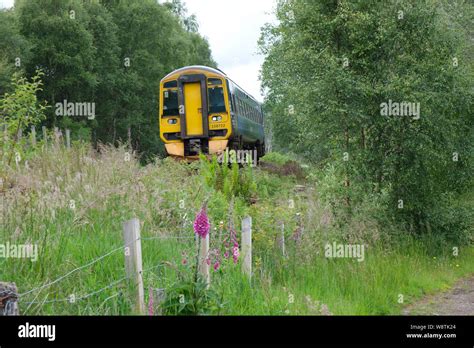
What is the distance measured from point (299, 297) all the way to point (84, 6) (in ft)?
118

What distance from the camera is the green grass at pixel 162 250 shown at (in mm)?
5387

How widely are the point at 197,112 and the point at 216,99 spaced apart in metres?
0.74

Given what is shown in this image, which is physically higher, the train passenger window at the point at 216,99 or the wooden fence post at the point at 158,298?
the train passenger window at the point at 216,99

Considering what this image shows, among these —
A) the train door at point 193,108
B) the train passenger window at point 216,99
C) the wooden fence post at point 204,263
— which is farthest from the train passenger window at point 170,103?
the wooden fence post at point 204,263

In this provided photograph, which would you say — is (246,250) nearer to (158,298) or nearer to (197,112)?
(158,298)

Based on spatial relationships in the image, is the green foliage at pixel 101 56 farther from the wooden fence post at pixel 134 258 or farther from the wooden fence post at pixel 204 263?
the wooden fence post at pixel 134 258

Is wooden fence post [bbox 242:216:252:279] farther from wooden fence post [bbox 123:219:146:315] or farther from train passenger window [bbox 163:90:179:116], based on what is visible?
train passenger window [bbox 163:90:179:116]

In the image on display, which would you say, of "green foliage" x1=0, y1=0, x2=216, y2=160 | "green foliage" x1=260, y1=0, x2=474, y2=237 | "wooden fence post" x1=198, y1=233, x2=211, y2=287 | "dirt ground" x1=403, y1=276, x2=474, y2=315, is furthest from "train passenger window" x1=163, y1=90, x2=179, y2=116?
"wooden fence post" x1=198, y1=233, x2=211, y2=287

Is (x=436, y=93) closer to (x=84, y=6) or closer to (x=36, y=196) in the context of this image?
(x=36, y=196)

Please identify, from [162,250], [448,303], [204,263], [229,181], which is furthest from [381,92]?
[204,263]

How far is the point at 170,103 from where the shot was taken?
2031 cm

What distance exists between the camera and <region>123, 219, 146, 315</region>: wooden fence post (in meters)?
5.02

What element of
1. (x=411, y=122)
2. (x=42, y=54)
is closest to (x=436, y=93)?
(x=411, y=122)
